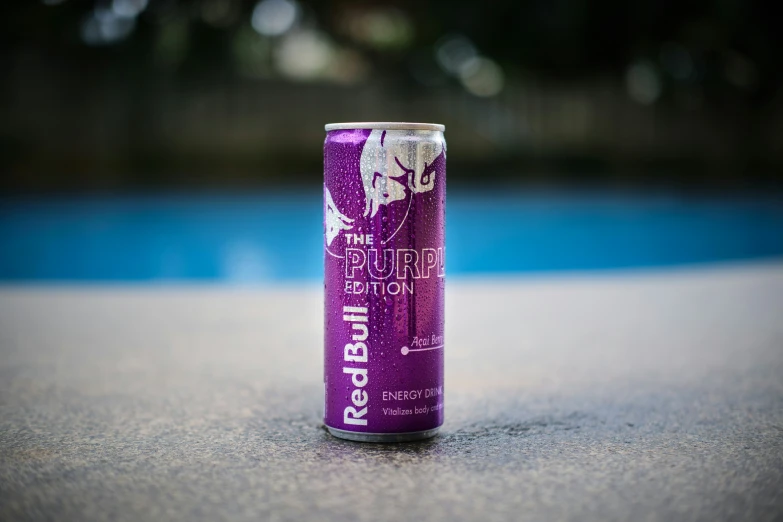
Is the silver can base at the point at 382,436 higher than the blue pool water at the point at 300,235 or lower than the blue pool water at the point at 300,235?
lower

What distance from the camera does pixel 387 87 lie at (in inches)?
699

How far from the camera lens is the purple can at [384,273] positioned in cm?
193

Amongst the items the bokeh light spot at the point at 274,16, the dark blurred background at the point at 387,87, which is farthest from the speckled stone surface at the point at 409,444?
the bokeh light spot at the point at 274,16

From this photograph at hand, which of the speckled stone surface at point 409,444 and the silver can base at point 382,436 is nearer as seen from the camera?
the speckled stone surface at point 409,444

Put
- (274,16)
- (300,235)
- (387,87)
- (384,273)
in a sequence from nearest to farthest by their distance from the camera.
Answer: (384,273) → (300,235) → (387,87) → (274,16)

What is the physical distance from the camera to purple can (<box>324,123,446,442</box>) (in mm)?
1932

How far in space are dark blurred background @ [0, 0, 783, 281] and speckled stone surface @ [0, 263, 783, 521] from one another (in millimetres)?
7455

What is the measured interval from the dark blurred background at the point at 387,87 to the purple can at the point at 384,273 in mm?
13453

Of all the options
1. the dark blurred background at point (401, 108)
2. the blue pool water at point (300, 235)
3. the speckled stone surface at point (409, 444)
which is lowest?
the speckled stone surface at point (409, 444)

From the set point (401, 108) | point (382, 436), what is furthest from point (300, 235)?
point (382, 436)

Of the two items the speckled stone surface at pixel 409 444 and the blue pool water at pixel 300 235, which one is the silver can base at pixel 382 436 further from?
the blue pool water at pixel 300 235

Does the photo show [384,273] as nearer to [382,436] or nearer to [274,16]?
[382,436]

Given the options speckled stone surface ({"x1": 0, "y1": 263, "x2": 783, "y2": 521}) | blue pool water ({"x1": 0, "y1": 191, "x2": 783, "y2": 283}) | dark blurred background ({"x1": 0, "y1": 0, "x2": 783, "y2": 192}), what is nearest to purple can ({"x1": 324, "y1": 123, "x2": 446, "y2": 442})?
speckled stone surface ({"x1": 0, "y1": 263, "x2": 783, "y2": 521})

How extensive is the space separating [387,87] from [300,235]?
7.62 meters
